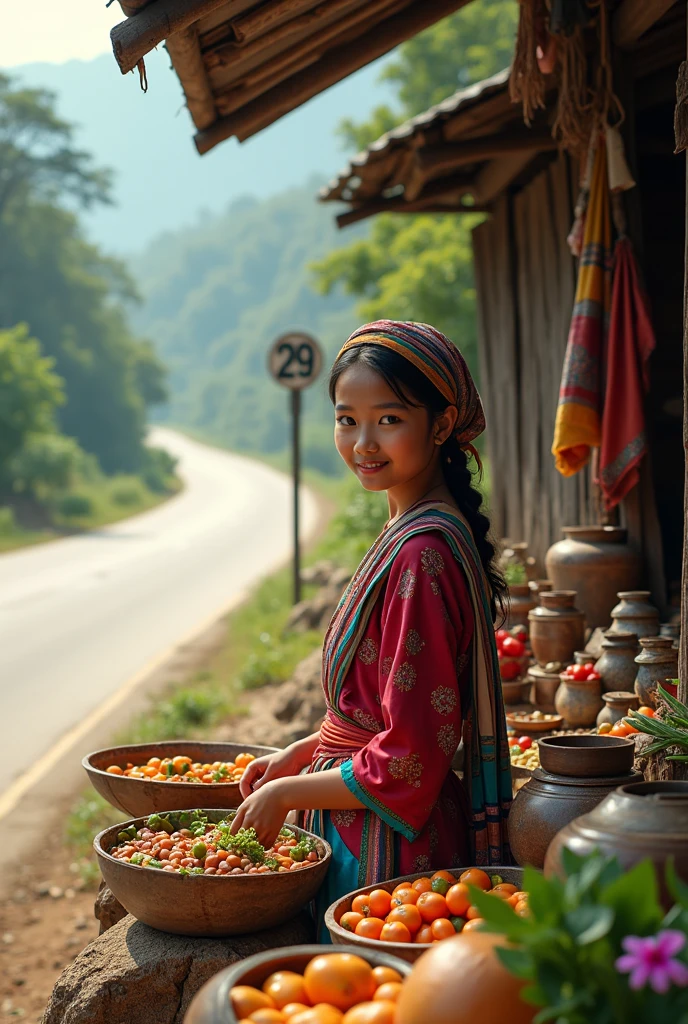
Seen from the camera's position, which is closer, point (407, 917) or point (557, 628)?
point (407, 917)

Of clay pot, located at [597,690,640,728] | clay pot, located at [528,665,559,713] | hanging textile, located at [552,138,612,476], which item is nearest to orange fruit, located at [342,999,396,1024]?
clay pot, located at [597,690,640,728]

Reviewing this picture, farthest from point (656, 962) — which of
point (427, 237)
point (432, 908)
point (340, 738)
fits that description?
point (427, 237)

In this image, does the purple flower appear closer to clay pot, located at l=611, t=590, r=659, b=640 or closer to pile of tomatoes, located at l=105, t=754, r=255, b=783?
pile of tomatoes, located at l=105, t=754, r=255, b=783

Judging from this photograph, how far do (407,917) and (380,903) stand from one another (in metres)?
0.13

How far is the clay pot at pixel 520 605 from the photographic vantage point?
6156 mm

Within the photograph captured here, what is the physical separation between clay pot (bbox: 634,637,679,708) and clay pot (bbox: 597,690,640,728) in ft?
0.15

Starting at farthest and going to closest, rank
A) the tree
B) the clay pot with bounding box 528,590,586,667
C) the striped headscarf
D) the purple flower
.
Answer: the tree, the clay pot with bounding box 528,590,586,667, the striped headscarf, the purple flower

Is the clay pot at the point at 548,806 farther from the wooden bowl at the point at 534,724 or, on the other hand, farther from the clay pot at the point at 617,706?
the wooden bowl at the point at 534,724

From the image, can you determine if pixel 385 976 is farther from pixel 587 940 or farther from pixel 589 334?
pixel 589 334

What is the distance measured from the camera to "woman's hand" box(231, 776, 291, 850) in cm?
257

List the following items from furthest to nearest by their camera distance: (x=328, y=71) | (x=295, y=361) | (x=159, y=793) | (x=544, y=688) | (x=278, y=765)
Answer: (x=295, y=361) < (x=544, y=688) < (x=328, y=71) < (x=159, y=793) < (x=278, y=765)

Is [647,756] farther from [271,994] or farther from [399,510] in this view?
[271,994]

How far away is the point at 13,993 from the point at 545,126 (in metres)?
5.49

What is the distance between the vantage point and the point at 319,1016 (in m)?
1.66
